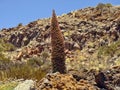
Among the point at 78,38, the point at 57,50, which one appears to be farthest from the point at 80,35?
the point at 57,50

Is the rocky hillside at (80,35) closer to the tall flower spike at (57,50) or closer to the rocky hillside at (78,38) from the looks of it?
the rocky hillside at (78,38)

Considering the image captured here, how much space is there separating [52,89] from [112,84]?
9.40m

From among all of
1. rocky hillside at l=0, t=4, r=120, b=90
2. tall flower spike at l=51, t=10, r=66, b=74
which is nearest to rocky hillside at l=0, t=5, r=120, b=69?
rocky hillside at l=0, t=4, r=120, b=90

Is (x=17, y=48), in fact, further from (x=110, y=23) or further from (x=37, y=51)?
(x=110, y=23)

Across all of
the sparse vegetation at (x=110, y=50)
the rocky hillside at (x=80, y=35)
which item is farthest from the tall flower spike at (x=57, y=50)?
the sparse vegetation at (x=110, y=50)

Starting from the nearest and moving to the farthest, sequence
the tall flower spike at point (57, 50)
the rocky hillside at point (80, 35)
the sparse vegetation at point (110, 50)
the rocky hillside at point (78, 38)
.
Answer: the tall flower spike at point (57, 50), the sparse vegetation at point (110, 50), the rocky hillside at point (78, 38), the rocky hillside at point (80, 35)

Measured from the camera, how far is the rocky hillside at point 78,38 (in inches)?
2667

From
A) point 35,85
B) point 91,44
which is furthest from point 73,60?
point 35,85

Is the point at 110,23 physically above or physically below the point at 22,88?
above

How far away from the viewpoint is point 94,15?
86.4 meters

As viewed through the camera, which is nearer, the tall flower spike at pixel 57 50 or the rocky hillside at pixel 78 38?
the tall flower spike at pixel 57 50

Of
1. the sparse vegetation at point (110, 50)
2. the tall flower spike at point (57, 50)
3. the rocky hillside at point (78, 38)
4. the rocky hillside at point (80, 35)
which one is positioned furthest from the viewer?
the rocky hillside at point (80, 35)

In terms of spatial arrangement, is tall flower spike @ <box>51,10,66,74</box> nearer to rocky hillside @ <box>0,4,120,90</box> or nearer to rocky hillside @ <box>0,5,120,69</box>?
rocky hillside @ <box>0,4,120,90</box>

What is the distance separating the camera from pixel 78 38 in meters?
79.1
